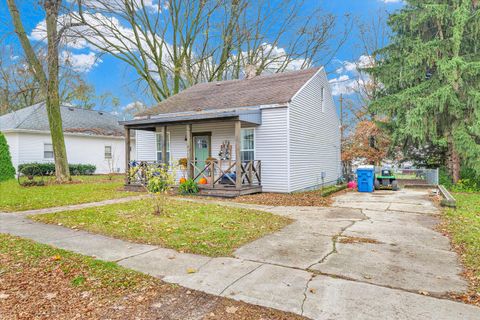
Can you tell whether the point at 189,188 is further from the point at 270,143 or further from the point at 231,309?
the point at 231,309

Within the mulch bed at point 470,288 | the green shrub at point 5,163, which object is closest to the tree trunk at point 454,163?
the mulch bed at point 470,288

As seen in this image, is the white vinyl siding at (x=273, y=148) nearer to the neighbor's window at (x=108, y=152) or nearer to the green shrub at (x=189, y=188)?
the green shrub at (x=189, y=188)

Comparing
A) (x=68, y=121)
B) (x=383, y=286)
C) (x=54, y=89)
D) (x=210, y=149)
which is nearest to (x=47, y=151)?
(x=68, y=121)

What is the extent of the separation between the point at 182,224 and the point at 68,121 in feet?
68.4

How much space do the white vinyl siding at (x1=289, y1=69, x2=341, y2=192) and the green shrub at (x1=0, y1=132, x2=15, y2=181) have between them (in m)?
16.6

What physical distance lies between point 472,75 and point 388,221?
10.6 meters

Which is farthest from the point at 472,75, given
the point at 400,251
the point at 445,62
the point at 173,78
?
the point at 173,78

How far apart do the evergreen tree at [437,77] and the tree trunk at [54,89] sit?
15870 millimetres

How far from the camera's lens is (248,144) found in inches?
513

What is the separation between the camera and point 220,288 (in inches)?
133

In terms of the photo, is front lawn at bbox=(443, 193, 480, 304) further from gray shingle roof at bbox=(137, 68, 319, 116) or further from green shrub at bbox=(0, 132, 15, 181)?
green shrub at bbox=(0, 132, 15, 181)

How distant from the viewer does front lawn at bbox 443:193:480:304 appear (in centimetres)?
391

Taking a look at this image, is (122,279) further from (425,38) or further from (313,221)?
(425,38)

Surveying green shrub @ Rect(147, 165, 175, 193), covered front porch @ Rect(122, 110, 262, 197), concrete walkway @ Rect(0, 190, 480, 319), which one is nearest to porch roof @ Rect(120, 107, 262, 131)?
covered front porch @ Rect(122, 110, 262, 197)
